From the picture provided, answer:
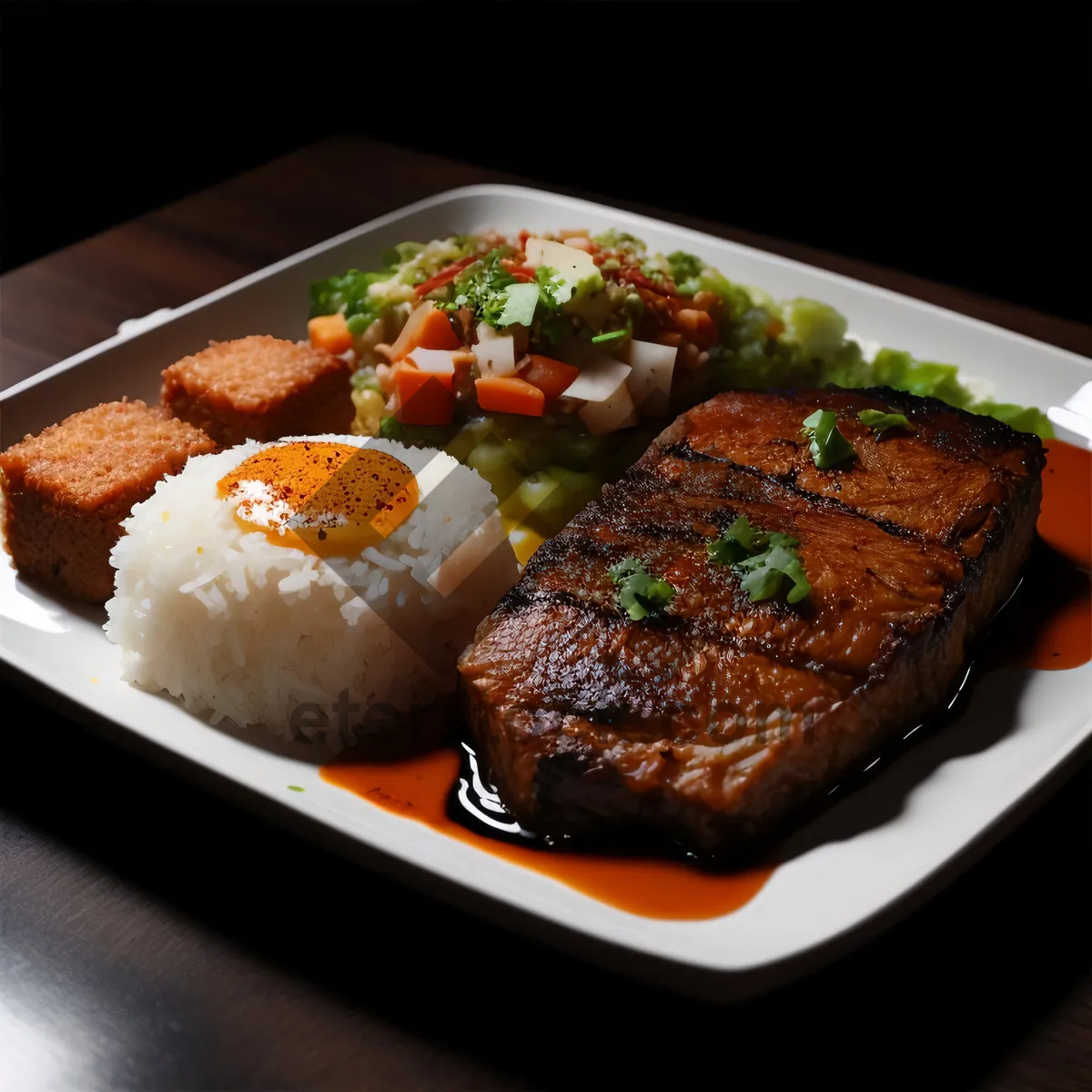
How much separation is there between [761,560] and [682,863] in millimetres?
784

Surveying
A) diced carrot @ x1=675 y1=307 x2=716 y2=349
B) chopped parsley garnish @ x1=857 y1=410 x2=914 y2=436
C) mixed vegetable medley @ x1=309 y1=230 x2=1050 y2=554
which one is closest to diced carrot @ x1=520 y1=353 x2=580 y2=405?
mixed vegetable medley @ x1=309 y1=230 x2=1050 y2=554

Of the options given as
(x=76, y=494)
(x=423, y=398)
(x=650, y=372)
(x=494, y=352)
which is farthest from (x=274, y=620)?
(x=650, y=372)

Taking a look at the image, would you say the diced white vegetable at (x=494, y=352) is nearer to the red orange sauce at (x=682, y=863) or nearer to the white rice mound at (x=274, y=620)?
the white rice mound at (x=274, y=620)

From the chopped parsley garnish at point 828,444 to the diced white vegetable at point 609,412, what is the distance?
2.34ft

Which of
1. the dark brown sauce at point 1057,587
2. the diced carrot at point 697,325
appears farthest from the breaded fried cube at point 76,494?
the dark brown sauce at point 1057,587

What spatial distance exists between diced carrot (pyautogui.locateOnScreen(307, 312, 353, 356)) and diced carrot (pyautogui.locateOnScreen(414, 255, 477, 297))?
13.0 inches

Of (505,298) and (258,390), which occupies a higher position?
(505,298)

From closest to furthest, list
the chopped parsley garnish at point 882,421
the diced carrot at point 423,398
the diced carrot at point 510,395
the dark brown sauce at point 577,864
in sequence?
1. the dark brown sauce at point 577,864
2. the chopped parsley garnish at point 882,421
3. the diced carrot at point 510,395
4. the diced carrot at point 423,398

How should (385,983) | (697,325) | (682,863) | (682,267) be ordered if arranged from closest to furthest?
(385,983) → (682,863) → (697,325) → (682,267)

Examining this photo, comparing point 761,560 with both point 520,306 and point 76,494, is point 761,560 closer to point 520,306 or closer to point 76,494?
point 520,306

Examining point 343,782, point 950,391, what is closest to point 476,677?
point 343,782

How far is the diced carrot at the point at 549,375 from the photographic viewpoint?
13.1 feet

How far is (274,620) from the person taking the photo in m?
3.18

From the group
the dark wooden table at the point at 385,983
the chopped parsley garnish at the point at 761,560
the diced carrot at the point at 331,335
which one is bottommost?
the dark wooden table at the point at 385,983
